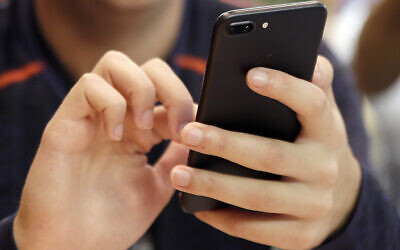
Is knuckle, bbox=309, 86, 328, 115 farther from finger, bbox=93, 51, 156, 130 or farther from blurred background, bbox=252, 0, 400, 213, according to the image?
blurred background, bbox=252, 0, 400, 213

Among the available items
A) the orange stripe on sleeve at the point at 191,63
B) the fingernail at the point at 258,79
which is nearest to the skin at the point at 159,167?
the fingernail at the point at 258,79

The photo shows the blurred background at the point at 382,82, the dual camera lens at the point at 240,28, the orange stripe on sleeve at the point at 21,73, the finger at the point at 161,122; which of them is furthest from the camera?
the blurred background at the point at 382,82

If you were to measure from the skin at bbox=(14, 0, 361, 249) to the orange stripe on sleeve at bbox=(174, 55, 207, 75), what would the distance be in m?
0.26

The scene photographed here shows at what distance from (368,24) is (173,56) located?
655 mm

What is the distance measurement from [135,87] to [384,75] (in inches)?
33.9

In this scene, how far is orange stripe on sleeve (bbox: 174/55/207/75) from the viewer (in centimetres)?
81

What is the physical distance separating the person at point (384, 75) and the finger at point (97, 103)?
2.53ft

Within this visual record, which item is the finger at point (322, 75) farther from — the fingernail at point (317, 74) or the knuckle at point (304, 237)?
the knuckle at point (304, 237)

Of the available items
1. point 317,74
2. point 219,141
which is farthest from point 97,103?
point 317,74

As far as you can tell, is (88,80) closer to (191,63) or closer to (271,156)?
(271,156)

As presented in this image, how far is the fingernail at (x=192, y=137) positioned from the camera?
1.47 feet

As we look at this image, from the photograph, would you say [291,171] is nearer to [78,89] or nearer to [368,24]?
[78,89]

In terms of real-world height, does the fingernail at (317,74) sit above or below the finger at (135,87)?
above

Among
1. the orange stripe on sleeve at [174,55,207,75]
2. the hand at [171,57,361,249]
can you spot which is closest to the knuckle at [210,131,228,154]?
the hand at [171,57,361,249]
